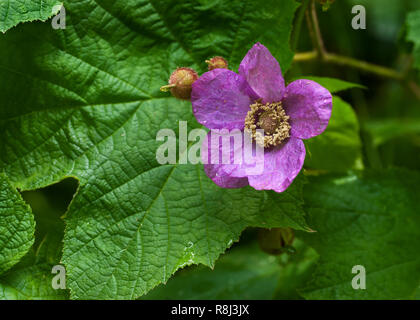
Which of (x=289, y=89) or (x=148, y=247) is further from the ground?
(x=289, y=89)

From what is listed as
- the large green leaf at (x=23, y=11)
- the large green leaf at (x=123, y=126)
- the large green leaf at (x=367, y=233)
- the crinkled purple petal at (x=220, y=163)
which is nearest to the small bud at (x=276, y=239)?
the large green leaf at (x=367, y=233)

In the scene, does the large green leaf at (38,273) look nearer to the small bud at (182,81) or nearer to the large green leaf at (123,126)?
the large green leaf at (123,126)

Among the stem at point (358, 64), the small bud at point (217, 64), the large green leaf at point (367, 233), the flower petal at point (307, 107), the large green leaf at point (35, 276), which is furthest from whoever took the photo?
the stem at point (358, 64)

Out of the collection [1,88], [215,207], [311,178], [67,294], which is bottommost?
[67,294]

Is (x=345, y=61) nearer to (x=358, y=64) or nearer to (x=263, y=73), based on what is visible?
(x=358, y=64)

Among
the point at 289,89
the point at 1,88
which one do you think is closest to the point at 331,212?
the point at 289,89

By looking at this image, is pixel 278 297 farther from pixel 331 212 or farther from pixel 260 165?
pixel 260 165
